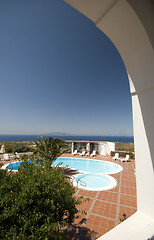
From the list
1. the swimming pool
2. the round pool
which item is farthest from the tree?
the swimming pool

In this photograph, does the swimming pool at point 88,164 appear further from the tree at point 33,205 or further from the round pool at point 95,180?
the tree at point 33,205

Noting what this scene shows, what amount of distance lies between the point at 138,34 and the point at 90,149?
17.6m

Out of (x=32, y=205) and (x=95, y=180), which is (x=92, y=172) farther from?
(x=32, y=205)

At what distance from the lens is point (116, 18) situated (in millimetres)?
1421

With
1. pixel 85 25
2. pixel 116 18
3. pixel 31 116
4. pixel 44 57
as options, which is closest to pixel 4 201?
pixel 116 18

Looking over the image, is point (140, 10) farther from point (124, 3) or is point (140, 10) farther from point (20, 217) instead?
point (20, 217)

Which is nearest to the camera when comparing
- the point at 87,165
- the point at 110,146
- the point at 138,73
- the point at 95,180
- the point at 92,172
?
the point at 138,73

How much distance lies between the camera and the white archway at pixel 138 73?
4.28ft

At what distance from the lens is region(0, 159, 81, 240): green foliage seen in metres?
1.35

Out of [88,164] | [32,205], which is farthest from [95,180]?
[32,205]

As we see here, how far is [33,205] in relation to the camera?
5.35ft

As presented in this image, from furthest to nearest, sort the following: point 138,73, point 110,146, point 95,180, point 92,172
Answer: point 110,146
point 92,172
point 95,180
point 138,73

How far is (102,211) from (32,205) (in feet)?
14.2

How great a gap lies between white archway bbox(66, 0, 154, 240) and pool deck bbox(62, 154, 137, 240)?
134 centimetres
